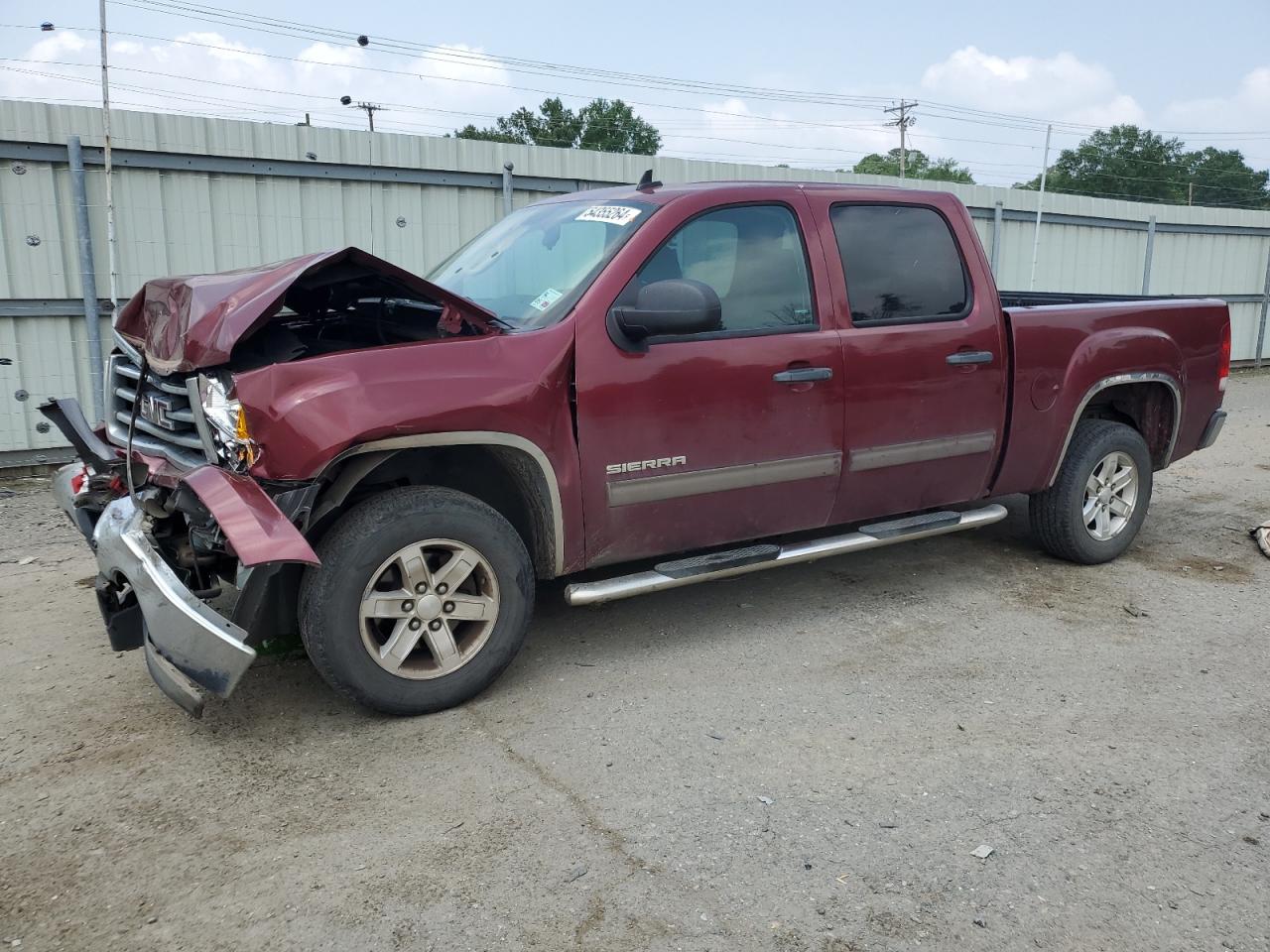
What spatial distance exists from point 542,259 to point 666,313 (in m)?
0.87

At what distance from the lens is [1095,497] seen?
557 centimetres

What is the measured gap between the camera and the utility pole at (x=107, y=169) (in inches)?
293

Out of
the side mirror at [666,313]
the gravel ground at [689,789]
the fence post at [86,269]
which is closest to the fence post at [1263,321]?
the gravel ground at [689,789]

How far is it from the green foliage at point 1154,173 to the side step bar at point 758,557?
73.8 metres

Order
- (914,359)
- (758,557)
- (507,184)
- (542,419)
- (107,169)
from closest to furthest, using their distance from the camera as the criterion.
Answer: (542,419) < (758,557) < (914,359) < (107,169) < (507,184)

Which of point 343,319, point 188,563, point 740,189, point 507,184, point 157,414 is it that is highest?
point 507,184

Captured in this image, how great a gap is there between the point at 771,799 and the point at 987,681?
1387 mm

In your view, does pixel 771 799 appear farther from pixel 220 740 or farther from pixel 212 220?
pixel 212 220

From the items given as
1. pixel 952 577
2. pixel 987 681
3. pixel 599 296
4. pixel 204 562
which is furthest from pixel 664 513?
pixel 952 577

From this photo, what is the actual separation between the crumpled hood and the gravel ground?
52.4 inches

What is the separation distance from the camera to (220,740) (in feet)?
11.5

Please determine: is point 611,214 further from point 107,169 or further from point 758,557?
point 107,169

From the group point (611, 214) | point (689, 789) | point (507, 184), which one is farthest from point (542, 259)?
point (507, 184)

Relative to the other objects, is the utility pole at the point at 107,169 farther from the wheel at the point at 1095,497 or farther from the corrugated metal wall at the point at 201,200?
the wheel at the point at 1095,497
